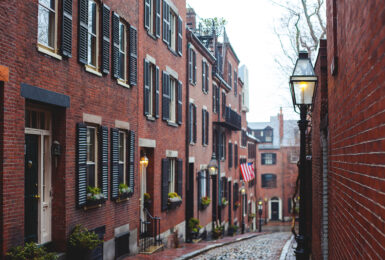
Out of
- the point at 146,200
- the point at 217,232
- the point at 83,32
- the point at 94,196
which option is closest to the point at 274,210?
the point at 217,232

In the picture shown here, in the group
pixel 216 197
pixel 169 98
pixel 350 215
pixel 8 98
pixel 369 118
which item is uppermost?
pixel 169 98

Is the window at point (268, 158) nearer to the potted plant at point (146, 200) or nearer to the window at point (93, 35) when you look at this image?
the potted plant at point (146, 200)

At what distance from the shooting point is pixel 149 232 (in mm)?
17484

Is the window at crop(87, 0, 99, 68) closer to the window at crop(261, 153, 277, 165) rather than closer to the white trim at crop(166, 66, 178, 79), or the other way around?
the white trim at crop(166, 66, 178, 79)

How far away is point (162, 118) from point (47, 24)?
9.01 m

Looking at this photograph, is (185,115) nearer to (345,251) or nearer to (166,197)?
(166,197)

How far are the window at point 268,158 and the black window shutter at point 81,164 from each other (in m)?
56.2

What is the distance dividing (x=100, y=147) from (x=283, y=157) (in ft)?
180

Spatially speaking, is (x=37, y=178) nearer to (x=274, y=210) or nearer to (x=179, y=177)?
(x=179, y=177)

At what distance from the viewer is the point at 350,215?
16.8 ft

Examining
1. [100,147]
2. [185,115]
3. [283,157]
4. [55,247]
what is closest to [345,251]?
[55,247]

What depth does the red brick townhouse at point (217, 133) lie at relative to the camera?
82.1 feet

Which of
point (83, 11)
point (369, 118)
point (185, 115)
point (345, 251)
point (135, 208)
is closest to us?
point (369, 118)

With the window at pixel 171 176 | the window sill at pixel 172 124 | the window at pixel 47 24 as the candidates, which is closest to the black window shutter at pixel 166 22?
the window sill at pixel 172 124
